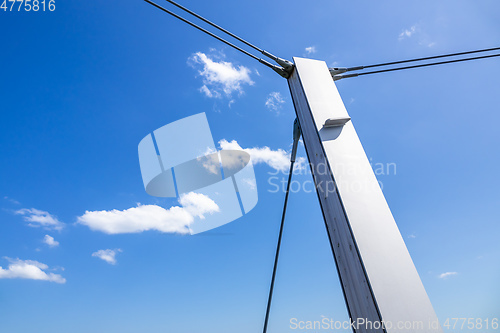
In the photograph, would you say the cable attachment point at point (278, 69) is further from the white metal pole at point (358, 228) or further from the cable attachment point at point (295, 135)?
the cable attachment point at point (295, 135)

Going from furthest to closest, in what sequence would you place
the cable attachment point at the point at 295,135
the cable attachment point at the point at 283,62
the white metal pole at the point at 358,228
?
the cable attachment point at the point at 295,135, the cable attachment point at the point at 283,62, the white metal pole at the point at 358,228

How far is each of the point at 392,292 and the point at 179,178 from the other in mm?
2919

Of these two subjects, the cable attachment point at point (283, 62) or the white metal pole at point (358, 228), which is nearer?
the white metal pole at point (358, 228)

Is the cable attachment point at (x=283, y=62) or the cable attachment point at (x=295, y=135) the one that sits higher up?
the cable attachment point at (x=283, y=62)

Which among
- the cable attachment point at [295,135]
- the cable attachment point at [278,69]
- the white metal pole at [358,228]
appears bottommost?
the white metal pole at [358,228]

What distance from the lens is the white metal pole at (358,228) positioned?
3.55 feet

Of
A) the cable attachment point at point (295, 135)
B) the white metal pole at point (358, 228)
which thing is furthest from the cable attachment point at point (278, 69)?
the cable attachment point at point (295, 135)

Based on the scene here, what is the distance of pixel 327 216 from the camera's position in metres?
1.40

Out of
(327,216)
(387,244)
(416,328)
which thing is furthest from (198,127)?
(416,328)

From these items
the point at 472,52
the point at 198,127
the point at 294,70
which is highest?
the point at 198,127

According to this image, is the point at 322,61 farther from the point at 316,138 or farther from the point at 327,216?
the point at 327,216

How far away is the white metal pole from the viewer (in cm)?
108

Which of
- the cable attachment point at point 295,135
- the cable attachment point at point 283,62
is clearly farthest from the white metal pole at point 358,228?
the cable attachment point at point 295,135

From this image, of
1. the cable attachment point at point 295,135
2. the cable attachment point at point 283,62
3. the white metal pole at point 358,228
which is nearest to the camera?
the white metal pole at point 358,228
